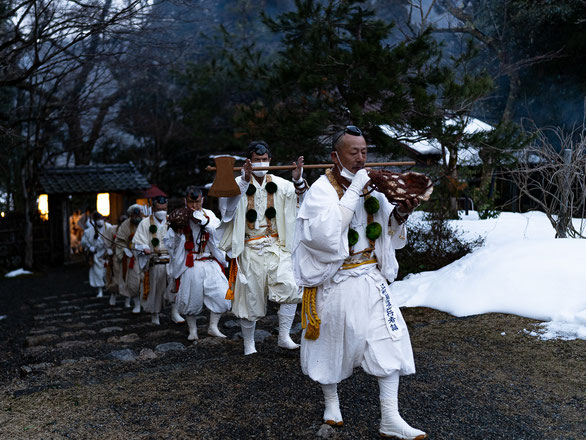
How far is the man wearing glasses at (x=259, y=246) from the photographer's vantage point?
5551 millimetres

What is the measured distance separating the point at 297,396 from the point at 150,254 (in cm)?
465

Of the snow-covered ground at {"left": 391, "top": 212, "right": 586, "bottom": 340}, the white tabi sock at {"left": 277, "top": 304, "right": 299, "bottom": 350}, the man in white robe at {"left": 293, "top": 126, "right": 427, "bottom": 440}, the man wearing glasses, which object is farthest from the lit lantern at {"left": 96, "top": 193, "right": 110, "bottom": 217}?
the man in white robe at {"left": 293, "top": 126, "right": 427, "bottom": 440}

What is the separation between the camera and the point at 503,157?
949cm

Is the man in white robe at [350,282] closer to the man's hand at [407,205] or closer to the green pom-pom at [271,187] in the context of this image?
the man's hand at [407,205]

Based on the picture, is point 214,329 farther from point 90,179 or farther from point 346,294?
point 90,179

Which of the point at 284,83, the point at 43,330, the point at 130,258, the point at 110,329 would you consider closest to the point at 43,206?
the point at 130,258

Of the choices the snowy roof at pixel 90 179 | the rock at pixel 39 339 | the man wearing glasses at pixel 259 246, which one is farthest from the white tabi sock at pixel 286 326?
the snowy roof at pixel 90 179

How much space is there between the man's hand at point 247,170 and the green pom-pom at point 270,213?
0.46m

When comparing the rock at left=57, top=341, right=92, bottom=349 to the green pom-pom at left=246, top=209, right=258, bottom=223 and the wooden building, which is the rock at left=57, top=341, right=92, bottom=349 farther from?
the wooden building

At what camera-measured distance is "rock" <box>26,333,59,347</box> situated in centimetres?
713

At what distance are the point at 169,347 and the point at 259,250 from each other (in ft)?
5.58

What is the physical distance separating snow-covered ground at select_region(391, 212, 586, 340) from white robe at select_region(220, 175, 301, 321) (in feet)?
8.70

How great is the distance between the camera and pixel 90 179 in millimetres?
18594

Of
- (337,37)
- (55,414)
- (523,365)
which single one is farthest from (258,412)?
(337,37)
